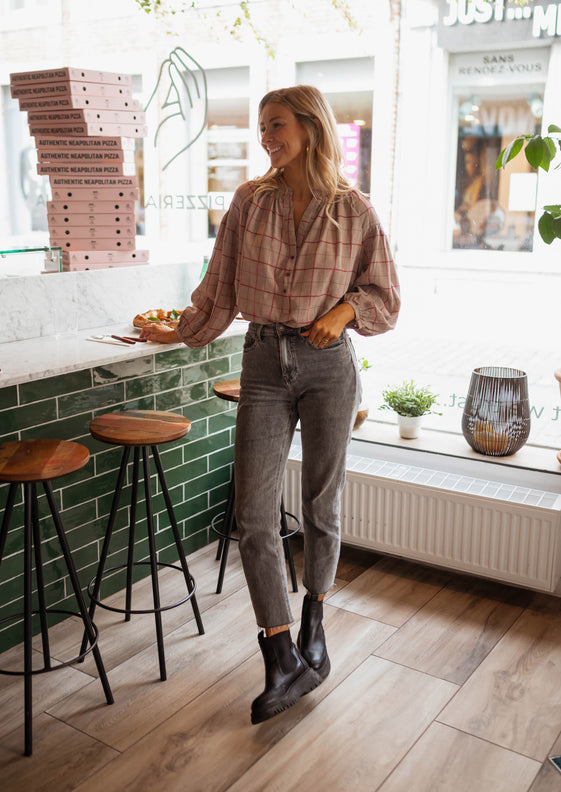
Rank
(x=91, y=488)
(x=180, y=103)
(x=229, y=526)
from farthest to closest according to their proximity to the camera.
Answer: (x=180, y=103), (x=229, y=526), (x=91, y=488)

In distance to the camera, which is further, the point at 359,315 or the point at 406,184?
the point at 406,184

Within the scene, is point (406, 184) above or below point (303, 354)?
above

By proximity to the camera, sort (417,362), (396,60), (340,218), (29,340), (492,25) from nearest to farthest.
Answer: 1. (340,218)
2. (29,340)
3. (492,25)
4. (396,60)
5. (417,362)

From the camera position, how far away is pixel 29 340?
293 centimetres

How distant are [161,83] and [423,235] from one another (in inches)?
59.6

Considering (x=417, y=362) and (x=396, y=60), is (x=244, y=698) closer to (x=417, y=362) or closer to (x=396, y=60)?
(x=417, y=362)

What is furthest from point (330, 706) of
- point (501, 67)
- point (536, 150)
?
point (501, 67)

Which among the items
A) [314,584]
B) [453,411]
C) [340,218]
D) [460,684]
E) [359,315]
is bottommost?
[460,684]

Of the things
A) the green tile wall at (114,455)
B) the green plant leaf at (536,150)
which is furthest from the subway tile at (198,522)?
the green plant leaf at (536,150)

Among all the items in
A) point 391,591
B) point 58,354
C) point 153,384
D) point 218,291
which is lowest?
point 391,591

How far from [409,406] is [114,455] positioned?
129cm

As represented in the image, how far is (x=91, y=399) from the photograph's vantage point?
9.43 ft

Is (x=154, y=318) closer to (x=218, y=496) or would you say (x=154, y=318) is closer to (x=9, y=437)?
(x=9, y=437)

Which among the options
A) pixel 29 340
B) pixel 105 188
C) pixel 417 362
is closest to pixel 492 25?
pixel 417 362
